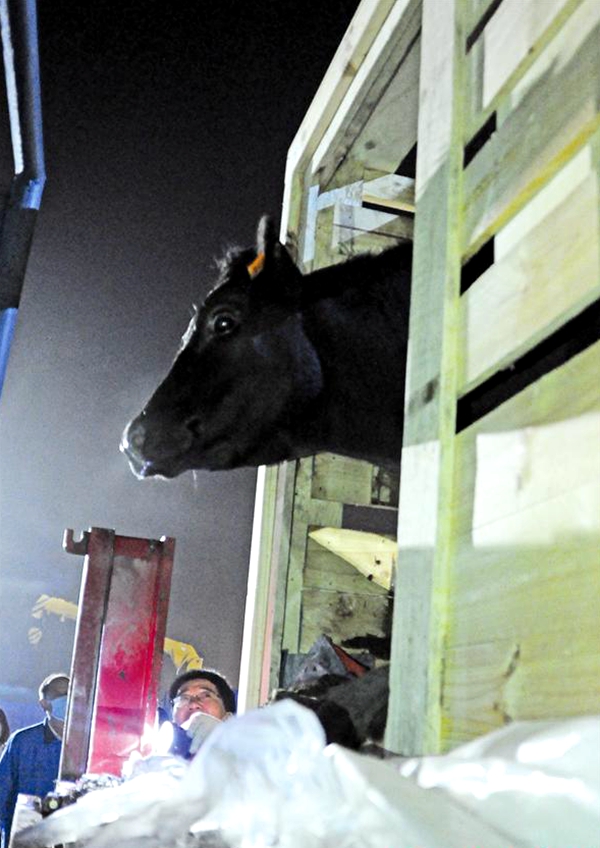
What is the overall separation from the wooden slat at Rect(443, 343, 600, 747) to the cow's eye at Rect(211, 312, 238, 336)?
1.42 meters

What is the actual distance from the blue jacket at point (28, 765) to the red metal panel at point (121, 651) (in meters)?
1.69

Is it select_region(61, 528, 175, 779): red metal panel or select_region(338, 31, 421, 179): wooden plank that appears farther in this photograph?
select_region(61, 528, 175, 779): red metal panel

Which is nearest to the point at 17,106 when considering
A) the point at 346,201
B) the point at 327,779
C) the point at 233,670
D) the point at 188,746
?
the point at 346,201

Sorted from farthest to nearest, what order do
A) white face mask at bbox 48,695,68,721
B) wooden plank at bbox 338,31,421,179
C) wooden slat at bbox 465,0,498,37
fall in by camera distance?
1. white face mask at bbox 48,695,68,721
2. wooden plank at bbox 338,31,421,179
3. wooden slat at bbox 465,0,498,37

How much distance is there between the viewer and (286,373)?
2.48 meters

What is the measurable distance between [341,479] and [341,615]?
18.7 inches

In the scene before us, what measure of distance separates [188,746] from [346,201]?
1997 mm

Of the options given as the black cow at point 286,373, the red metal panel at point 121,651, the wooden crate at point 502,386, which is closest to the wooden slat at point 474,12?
the wooden crate at point 502,386

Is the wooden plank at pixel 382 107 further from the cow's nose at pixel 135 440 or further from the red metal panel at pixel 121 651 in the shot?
the red metal panel at pixel 121 651

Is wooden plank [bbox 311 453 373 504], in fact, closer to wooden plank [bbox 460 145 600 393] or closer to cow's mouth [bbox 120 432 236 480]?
cow's mouth [bbox 120 432 236 480]

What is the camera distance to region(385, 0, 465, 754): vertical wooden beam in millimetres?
1207

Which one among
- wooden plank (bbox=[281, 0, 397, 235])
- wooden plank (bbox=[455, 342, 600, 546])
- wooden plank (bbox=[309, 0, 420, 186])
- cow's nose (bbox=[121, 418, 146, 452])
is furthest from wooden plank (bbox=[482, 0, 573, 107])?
cow's nose (bbox=[121, 418, 146, 452])

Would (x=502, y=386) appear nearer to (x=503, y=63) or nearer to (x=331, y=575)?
(x=503, y=63)

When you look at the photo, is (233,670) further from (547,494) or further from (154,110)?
(547,494)
